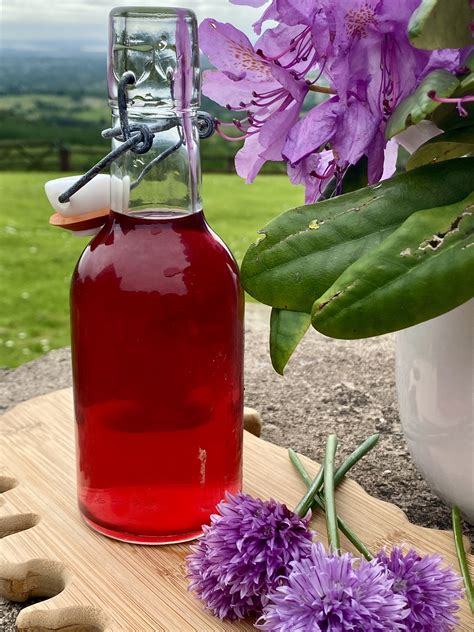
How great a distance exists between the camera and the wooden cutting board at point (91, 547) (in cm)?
65

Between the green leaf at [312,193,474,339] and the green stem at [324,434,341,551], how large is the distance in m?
0.17

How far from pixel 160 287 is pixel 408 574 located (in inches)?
11.1

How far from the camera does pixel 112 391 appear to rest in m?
0.72

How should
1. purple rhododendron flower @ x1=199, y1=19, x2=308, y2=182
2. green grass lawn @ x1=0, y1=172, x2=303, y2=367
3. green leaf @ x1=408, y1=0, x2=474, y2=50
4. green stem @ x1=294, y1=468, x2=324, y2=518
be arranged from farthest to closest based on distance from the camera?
green grass lawn @ x1=0, y1=172, x2=303, y2=367 → green stem @ x1=294, y1=468, x2=324, y2=518 → purple rhododendron flower @ x1=199, y1=19, x2=308, y2=182 → green leaf @ x1=408, y1=0, x2=474, y2=50

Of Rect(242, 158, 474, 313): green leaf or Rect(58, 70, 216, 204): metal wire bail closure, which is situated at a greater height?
Rect(58, 70, 216, 204): metal wire bail closure

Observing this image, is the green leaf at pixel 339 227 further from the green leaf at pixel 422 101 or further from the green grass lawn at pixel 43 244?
the green grass lawn at pixel 43 244

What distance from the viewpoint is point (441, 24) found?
0.55 m

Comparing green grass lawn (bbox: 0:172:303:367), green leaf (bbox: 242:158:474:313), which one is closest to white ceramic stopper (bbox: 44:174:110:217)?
green leaf (bbox: 242:158:474:313)

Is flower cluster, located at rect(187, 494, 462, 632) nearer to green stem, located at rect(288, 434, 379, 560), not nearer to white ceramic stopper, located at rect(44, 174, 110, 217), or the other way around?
green stem, located at rect(288, 434, 379, 560)

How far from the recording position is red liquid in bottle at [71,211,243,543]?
0.70 metres

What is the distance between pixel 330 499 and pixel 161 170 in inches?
12.1

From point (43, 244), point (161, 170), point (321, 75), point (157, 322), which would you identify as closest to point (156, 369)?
point (157, 322)

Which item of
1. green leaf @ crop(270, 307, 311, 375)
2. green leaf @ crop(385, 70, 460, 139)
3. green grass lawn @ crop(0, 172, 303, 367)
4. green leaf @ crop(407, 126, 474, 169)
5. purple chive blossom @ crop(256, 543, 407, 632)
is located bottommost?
green grass lawn @ crop(0, 172, 303, 367)

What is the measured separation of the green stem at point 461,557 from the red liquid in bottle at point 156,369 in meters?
0.20
